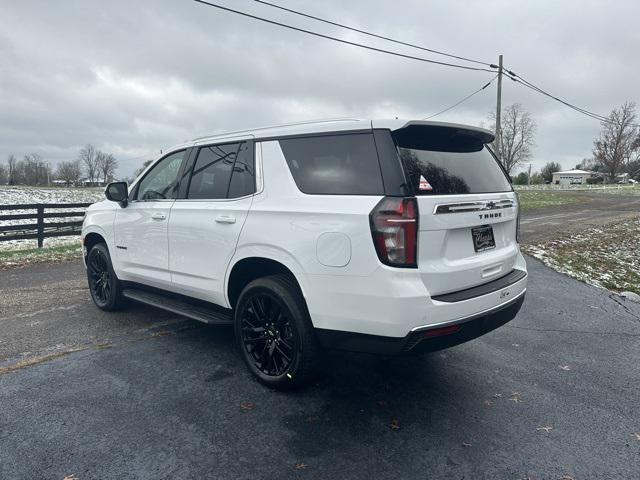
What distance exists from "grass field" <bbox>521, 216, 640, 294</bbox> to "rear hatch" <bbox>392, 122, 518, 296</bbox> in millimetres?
4541

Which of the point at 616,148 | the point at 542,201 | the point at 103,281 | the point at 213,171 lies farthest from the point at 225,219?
the point at 616,148

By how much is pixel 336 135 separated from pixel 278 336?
1494 mm

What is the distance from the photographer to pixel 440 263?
274cm

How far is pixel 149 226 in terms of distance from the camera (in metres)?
4.34

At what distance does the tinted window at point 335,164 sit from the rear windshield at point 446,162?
0.67 feet

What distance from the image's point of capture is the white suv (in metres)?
2.65

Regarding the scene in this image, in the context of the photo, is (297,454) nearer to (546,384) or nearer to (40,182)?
(546,384)

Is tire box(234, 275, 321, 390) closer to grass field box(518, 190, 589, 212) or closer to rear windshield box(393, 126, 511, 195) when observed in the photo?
rear windshield box(393, 126, 511, 195)

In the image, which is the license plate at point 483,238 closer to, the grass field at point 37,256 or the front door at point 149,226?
the front door at point 149,226

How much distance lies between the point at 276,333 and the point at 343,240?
0.98 m

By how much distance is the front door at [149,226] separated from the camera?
4195 mm

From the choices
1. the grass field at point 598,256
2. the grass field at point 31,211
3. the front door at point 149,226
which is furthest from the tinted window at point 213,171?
the grass field at point 31,211

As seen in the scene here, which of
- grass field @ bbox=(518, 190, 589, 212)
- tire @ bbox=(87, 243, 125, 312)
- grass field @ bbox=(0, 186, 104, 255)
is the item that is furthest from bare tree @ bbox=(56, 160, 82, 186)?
tire @ bbox=(87, 243, 125, 312)

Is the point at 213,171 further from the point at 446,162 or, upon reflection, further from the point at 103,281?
the point at 103,281
